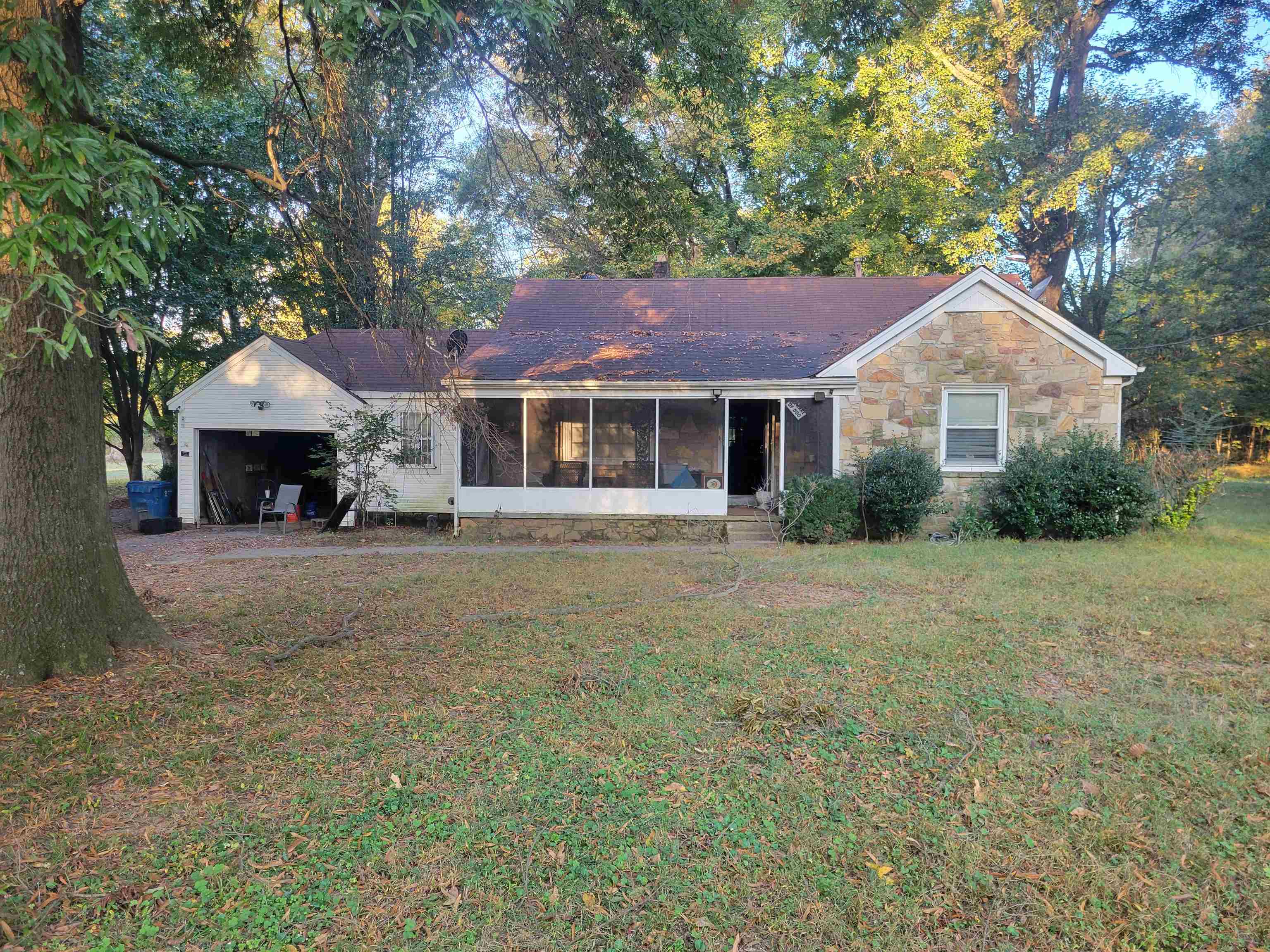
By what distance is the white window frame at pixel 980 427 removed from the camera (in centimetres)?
1282

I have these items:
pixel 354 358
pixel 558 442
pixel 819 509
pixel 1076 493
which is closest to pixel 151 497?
pixel 354 358

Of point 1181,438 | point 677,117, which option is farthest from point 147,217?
point 1181,438

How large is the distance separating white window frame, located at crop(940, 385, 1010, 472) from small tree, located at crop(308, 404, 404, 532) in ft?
33.9

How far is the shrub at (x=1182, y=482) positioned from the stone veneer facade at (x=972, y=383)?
91 centimetres

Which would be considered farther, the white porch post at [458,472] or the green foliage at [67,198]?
the white porch post at [458,472]

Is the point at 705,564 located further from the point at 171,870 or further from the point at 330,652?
the point at 171,870

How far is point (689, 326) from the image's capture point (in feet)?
51.8

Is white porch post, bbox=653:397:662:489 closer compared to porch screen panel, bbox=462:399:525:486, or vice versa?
white porch post, bbox=653:397:662:489

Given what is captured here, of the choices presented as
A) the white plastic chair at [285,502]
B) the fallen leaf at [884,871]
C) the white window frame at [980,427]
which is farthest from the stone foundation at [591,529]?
the fallen leaf at [884,871]

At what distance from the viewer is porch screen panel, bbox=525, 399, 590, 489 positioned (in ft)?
45.2

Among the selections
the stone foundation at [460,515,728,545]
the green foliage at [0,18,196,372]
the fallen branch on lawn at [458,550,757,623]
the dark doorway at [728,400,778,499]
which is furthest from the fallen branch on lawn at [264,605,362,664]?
the dark doorway at [728,400,778,499]

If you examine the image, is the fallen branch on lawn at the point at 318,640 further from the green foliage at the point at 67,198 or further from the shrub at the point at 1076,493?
the shrub at the point at 1076,493

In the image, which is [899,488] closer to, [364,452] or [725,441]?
[725,441]

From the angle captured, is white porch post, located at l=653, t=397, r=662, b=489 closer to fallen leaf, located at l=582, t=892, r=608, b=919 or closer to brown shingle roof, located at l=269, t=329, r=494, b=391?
brown shingle roof, located at l=269, t=329, r=494, b=391
